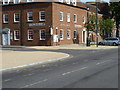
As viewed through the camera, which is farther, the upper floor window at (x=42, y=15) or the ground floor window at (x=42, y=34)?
the upper floor window at (x=42, y=15)

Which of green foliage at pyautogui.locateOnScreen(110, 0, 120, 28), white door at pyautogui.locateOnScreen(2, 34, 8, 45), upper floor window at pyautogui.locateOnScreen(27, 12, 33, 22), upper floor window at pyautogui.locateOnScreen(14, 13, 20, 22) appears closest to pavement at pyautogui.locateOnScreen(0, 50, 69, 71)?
upper floor window at pyautogui.locateOnScreen(27, 12, 33, 22)

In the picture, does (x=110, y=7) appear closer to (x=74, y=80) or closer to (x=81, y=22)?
(x=81, y=22)

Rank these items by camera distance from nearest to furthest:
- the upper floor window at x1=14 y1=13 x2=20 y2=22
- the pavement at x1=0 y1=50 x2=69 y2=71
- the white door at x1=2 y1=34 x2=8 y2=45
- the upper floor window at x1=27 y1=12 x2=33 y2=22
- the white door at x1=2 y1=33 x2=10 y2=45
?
the pavement at x1=0 y1=50 x2=69 y2=71
the upper floor window at x1=27 y1=12 x2=33 y2=22
the upper floor window at x1=14 y1=13 x2=20 y2=22
the white door at x1=2 y1=33 x2=10 y2=45
the white door at x1=2 y1=34 x2=8 y2=45

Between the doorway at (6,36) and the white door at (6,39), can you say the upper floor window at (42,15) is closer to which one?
the doorway at (6,36)

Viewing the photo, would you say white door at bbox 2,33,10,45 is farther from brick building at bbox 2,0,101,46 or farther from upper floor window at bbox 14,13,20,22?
upper floor window at bbox 14,13,20,22

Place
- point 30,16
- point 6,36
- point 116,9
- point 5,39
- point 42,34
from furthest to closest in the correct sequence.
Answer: point 116,9 → point 5,39 → point 6,36 → point 30,16 → point 42,34

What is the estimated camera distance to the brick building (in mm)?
37312

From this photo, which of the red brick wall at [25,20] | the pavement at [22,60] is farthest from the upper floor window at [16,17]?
the pavement at [22,60]

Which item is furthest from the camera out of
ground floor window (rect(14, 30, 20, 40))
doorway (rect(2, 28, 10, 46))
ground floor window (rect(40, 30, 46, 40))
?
doorway (rect(2, 28, 10, 46))

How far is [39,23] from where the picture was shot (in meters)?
38.1

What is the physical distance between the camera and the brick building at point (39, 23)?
37.3 m

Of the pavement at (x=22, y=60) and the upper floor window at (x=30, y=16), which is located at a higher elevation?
the upper floor window at (x=30, y=16)

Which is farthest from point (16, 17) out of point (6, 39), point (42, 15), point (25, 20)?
point (42, 15)

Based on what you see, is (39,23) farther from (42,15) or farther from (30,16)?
(30,16)
